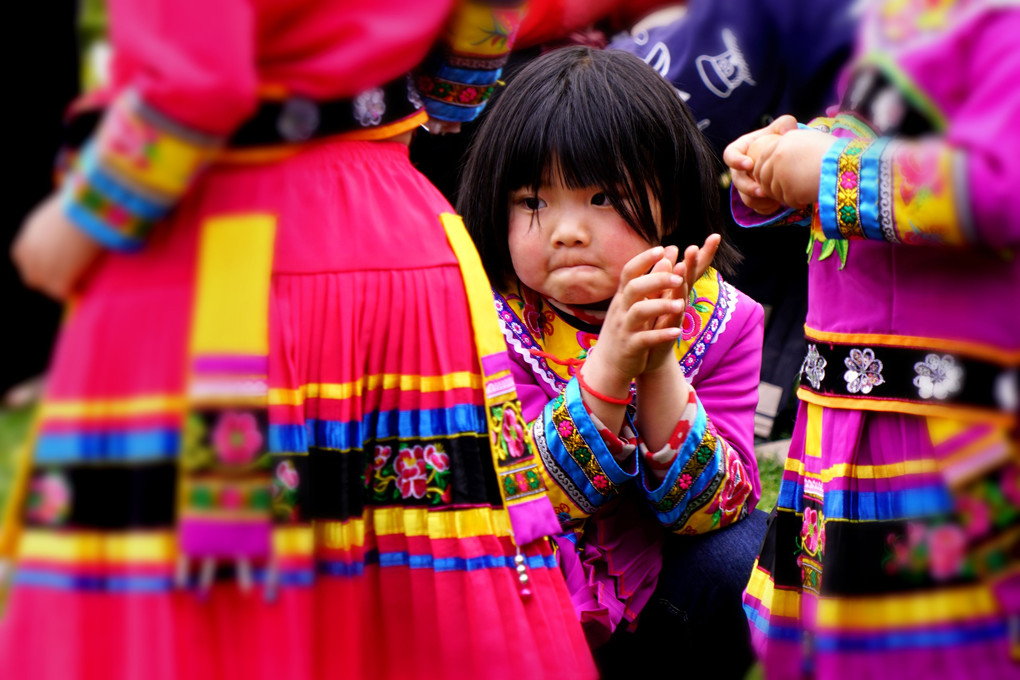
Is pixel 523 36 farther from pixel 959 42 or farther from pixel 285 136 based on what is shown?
pixel 959 42

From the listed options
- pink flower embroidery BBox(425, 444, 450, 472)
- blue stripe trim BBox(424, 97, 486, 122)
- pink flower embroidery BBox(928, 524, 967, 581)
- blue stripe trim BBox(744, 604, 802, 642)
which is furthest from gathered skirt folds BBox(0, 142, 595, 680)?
pink flower embroidery BBox(928, 524, 967, 581)

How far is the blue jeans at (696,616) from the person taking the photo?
1.84 metres

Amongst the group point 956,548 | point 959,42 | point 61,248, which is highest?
point 959,42

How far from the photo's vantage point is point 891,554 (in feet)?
4.25

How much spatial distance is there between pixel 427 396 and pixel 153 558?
39cm

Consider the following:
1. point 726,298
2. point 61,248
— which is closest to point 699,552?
point 726,298

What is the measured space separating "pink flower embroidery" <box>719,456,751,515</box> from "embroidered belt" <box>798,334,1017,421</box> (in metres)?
0.30

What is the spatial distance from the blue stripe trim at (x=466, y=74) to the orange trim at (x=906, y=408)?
24.8 inches

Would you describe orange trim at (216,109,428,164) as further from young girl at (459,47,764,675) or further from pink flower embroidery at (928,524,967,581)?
pink flower embroidery at (928,524,967,581)

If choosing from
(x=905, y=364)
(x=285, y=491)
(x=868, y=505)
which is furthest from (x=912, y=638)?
(x=285, y=491)

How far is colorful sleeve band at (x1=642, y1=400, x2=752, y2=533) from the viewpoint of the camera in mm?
1719

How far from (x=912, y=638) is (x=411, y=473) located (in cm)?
61

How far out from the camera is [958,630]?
1122 mm

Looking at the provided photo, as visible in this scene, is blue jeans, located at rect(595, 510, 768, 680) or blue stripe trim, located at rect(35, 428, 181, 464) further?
blue jeans, located at rect(595, 510, 768, 680)
